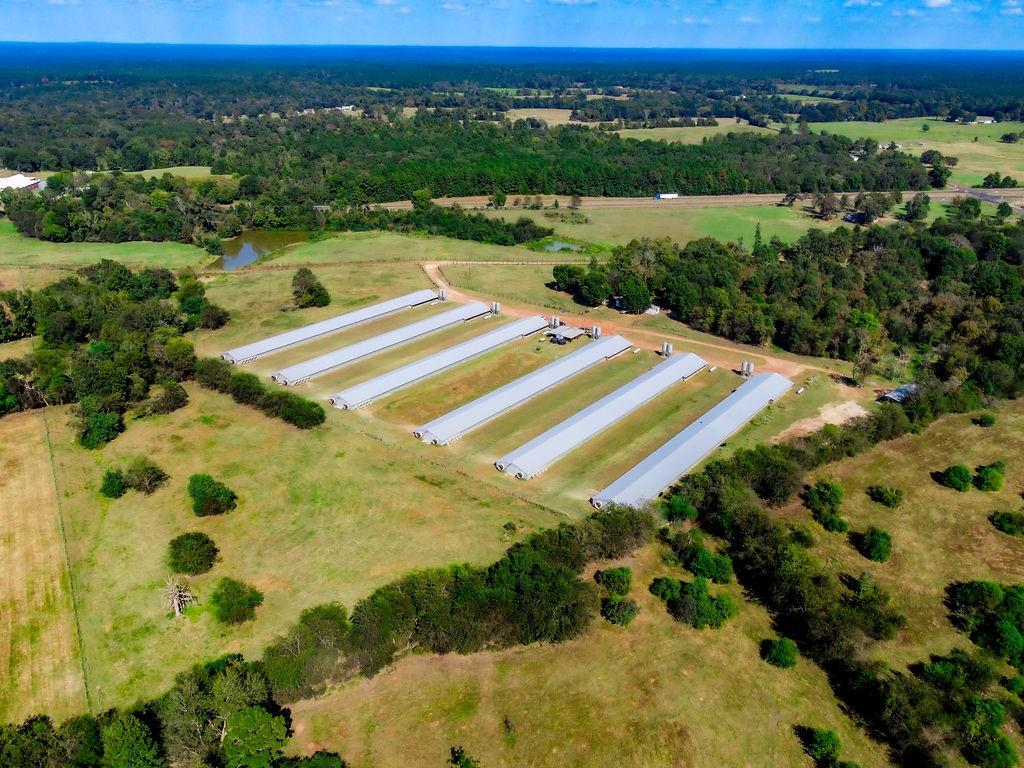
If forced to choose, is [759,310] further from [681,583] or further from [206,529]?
[206,529]

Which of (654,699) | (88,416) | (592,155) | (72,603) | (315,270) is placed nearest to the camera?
(654,699)

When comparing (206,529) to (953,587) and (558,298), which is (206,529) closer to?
(953,587)

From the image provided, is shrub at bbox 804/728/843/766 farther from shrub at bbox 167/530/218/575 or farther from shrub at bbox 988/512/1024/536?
shrub at bbox 167/530/218/575

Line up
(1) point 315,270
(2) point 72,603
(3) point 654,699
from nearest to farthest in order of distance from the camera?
(3) point 654,699, (2) point 72,603, (1) point 315,270

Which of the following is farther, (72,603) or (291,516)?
(291,516)

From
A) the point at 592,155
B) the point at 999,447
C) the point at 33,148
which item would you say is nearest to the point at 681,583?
the point at 999,447

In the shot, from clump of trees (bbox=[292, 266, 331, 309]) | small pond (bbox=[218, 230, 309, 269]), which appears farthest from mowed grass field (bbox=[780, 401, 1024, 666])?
small pond (bbox=[218, 230, 309, 269])

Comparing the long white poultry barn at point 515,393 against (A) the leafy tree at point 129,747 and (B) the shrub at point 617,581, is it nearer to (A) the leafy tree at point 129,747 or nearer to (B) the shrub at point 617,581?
(B) the shrub at point 617,581
